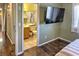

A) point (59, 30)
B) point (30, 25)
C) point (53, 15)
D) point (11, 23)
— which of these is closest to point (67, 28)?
point (59, 30)

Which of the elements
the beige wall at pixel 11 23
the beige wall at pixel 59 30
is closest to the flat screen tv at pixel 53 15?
the beige wall at pixel 59 30

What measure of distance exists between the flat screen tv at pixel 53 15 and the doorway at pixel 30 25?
5.1 inches

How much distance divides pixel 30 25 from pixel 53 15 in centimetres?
27

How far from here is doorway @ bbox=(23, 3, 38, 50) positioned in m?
1.05

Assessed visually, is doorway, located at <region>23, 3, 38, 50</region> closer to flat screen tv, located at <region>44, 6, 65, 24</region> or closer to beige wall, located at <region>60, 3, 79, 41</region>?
flat screen tv, located at <region>44, 6, 65, 24</region>

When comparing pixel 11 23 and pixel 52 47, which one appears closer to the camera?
pixel 11 23

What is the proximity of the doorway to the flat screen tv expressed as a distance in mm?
128

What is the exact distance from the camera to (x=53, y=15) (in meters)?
1.16

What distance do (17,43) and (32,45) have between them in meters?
0.23

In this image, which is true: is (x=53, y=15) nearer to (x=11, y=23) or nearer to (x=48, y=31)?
(x=48, y=31)

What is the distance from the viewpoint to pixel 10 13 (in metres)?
1.01

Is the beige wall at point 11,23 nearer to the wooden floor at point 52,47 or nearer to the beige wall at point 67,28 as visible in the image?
the wooden floor at point 52,47

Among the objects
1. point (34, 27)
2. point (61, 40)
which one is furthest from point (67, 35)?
point (34, 27)

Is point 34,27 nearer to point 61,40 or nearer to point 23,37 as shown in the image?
point 23,37
